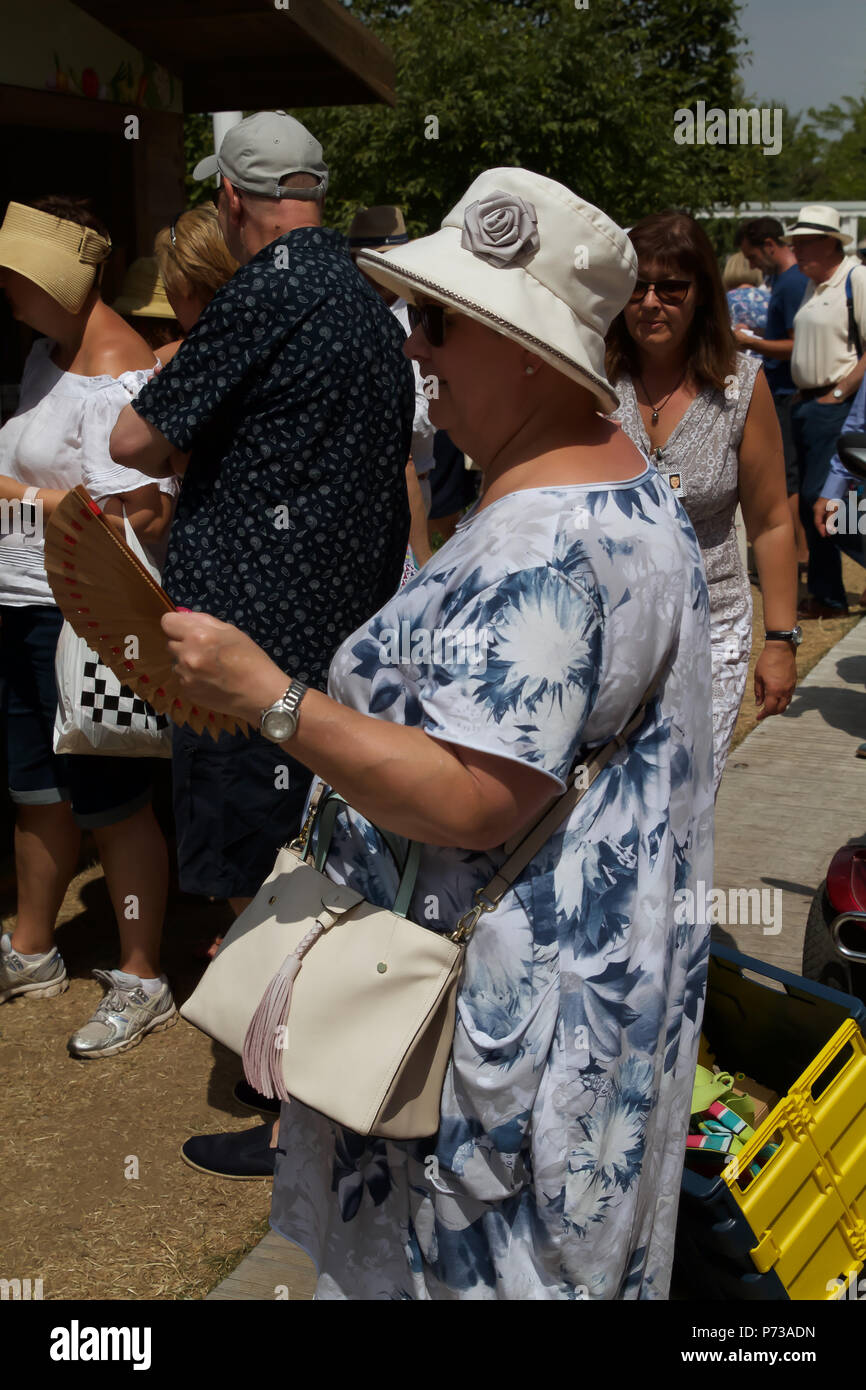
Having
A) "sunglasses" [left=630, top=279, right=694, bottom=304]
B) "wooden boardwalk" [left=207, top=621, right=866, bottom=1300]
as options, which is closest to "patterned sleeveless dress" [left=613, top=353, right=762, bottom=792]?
"sunglasses" [left=630, top=279, right=694, bottom=304]

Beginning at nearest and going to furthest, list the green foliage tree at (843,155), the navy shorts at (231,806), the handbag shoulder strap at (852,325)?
1. the navy shorts at (231,806)
2. the handbag shoulder strap at (852,325)
3. the green foliage tree at (843,155)

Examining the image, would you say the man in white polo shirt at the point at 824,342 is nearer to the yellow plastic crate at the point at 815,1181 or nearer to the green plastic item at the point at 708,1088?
the green plastic item at the point at 708,1088

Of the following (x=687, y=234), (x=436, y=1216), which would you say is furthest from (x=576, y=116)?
(x=436, y=1216)

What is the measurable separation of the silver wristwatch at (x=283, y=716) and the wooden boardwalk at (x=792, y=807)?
1647mm

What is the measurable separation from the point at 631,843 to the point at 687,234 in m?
2.10

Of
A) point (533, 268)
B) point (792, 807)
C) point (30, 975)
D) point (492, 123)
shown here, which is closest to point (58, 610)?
point (30, 975)

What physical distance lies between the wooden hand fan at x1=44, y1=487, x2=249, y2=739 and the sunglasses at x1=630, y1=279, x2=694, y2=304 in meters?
1.91

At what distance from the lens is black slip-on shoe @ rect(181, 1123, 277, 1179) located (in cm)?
314

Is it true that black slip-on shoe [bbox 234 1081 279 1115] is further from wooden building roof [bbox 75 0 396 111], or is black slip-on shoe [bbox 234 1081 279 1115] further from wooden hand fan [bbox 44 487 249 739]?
wooden building roof [bbox 75 0 396 111]

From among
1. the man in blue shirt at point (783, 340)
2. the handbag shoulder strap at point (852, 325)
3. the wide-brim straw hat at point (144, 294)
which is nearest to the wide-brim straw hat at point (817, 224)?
the handbag shoulder strap at point (852, 325)

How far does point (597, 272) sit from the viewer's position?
1662 mm

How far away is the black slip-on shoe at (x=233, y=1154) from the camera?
10.3 feet

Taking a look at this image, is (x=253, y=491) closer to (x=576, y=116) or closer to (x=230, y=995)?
(x=230, y=995)

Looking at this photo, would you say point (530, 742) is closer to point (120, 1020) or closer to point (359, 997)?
point (359, 997)
